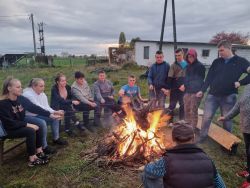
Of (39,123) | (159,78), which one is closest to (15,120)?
(39,123)

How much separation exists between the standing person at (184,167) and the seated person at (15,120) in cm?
302

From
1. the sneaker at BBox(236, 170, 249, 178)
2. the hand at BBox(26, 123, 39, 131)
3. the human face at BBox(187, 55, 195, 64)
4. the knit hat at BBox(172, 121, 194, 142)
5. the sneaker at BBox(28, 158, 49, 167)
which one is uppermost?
the human face at BBox(187, 55, 195, 64)

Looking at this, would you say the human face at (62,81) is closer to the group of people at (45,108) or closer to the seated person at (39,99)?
the group of people at (45,108)

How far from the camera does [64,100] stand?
657cm

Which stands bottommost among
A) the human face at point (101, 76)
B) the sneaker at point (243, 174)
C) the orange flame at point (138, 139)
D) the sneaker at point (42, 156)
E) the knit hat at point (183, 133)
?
the sneaker at point (243, 174)

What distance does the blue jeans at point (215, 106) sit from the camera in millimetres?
5422

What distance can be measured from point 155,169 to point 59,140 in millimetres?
3851

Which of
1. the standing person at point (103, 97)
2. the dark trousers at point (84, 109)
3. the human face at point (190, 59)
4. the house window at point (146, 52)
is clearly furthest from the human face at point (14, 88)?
the house window at point (146, 52)

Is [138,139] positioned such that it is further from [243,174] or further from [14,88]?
[14,88]

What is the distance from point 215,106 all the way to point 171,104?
1.66m

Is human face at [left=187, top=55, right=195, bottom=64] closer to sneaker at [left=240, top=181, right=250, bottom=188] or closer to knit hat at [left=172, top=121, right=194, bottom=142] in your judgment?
sneaker at [left=240, top=181, right=250, bottom=188]

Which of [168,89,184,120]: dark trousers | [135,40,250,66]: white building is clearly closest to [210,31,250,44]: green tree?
[135,40,250,66]: white building

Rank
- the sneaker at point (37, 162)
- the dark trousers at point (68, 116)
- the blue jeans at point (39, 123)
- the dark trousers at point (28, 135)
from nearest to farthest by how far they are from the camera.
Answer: the dark trousers at point (28, 135)
the sneaker at point (37, 162)
the blue jeans at point (39, 123)
the dark trousers at point (68, 116)

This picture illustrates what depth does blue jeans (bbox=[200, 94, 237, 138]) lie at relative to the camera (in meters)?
5.42
